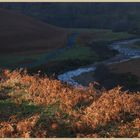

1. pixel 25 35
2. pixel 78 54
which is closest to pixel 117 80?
pixel 78 54

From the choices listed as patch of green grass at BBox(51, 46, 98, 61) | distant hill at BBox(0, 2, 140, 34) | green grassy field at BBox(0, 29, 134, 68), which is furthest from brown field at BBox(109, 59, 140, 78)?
Answer: distant hill at BBox(0, 2, 140, 34)

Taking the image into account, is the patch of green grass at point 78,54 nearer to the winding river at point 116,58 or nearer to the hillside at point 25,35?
the winding river at point 116,58

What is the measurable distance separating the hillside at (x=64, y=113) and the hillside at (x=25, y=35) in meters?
35.8

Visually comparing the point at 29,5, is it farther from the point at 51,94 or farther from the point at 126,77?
the point at 51,94

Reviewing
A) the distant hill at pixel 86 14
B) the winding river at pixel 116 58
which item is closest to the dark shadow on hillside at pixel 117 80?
the winding river at pixel 116 58

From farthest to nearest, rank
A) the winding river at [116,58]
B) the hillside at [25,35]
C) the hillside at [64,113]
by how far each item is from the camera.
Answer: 1. the hillside at [25,35]
2. the winding river at [116,58]
3. the hillside at [64,113]

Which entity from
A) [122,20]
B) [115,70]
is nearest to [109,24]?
[122,20]

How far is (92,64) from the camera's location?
1763 inches

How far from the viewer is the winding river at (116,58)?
35.9 metres

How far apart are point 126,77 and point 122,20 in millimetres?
63144

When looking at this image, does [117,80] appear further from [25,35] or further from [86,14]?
[86,14]

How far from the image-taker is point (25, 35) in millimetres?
53656

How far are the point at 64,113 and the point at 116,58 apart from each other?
3694 cm

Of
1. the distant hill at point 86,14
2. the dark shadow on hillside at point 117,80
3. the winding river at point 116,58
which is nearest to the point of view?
the dark shadow on hillside at point 117,80
